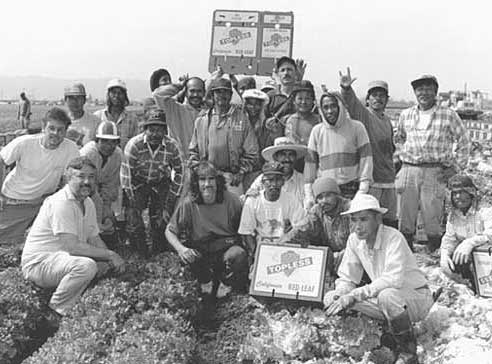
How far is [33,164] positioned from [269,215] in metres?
3.03

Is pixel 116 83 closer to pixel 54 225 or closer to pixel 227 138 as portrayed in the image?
pixel 227 138

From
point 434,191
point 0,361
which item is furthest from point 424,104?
point 0,361

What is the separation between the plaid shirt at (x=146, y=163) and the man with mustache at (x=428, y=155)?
10.2 ft

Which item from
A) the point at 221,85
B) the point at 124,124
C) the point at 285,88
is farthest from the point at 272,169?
the point at 124,124

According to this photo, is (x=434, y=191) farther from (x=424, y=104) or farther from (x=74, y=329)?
(x=74, y=329)

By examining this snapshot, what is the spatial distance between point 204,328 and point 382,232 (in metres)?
2.19

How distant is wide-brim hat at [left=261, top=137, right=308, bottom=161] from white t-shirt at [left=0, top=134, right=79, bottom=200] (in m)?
2.38

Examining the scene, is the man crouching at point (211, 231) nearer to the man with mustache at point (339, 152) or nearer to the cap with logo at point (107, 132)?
the man with mustache at point (339, 152)

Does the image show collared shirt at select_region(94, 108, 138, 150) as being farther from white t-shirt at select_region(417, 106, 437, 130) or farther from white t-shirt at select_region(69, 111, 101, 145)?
white t-shirt at select_region(417, 106, 437, 130)

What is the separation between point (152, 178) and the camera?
22.7 feet

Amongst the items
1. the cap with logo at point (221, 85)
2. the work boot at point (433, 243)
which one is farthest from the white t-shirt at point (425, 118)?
the cap with logo at point (221, 85)

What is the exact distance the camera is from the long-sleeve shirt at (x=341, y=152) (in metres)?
6.33

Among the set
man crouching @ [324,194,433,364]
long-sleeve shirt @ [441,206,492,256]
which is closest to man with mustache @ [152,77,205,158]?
man crouching @ [324,194,433,364]

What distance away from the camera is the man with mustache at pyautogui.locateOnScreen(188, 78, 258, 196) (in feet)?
22.8
